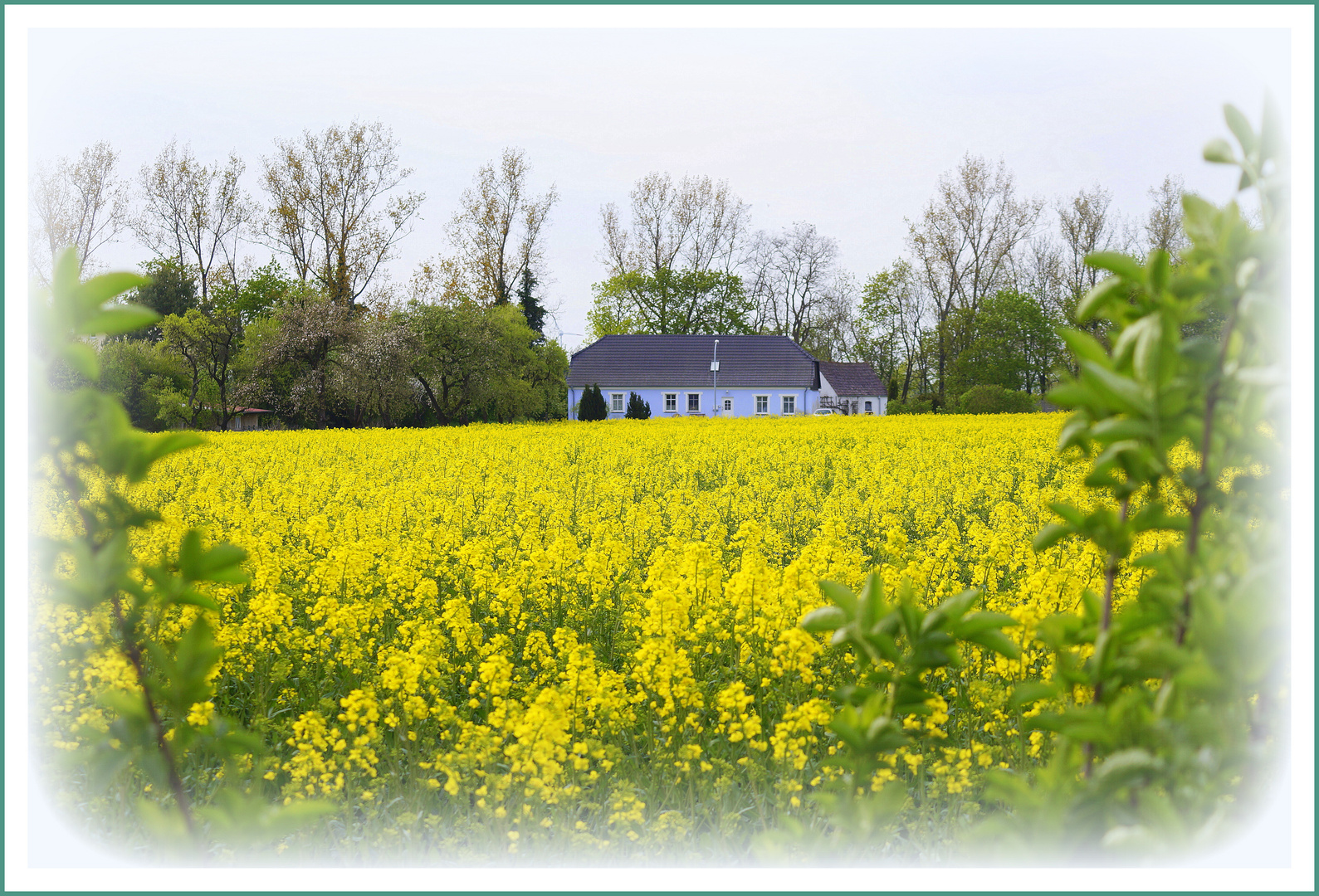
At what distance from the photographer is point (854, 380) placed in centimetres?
5819

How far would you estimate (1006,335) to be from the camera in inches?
1716

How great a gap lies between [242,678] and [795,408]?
156ft

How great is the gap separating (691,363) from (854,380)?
47.3 ft

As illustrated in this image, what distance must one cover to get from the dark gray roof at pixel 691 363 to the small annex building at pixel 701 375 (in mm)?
54

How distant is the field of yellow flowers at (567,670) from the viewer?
102 inches

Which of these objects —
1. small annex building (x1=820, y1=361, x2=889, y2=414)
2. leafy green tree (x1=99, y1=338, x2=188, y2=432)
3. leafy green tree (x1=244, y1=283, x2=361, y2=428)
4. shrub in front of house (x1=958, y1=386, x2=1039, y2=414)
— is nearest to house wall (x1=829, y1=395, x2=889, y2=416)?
small annex building (x1=820, y1=361, x2=889, y2=414)

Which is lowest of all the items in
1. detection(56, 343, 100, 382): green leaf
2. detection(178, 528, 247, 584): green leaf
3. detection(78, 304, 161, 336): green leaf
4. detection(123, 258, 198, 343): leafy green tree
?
detection(178, 528, 247, 584): green leaf

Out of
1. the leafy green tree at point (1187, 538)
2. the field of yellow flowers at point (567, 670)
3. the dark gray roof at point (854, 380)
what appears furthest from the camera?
the dark gray roof at point (854, 380)

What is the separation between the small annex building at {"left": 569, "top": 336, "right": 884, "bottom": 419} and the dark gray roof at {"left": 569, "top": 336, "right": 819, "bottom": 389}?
54 millimetres

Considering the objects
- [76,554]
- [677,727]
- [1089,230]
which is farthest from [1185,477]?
[1089,230]

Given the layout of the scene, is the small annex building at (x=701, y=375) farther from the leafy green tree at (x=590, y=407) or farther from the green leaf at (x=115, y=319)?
the green leaf at (x=115, y=319)

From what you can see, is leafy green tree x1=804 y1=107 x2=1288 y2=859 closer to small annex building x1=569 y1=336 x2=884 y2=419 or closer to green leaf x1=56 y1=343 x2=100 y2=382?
green leaf x1=56 y1=343 x2=100 y2=382

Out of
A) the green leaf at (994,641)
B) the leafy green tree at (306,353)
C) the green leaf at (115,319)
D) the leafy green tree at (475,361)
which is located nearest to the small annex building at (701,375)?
the leafy green tree at (475,361)

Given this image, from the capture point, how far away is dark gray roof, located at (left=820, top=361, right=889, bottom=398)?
5769 cm
